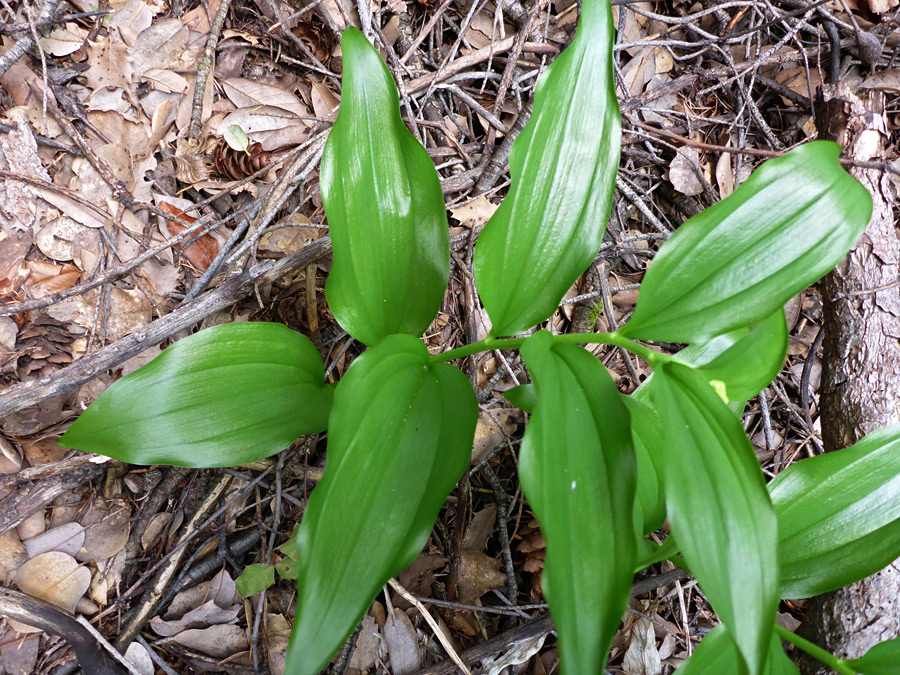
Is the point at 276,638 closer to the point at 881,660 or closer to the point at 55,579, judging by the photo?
the point at 55,579

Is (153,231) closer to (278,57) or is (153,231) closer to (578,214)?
(278,57)

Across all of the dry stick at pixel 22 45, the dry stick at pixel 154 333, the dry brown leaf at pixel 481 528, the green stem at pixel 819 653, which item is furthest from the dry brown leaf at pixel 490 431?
the dry stick at pixel 22 45

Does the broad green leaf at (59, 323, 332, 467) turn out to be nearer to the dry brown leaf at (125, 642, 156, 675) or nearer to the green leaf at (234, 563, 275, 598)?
the green leaf at (234, 563, 275, 598)

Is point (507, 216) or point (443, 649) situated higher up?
point (507, 216)

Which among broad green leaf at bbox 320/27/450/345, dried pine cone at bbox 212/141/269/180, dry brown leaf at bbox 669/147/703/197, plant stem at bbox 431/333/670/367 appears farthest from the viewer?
dry brown leaf at bbox 669/147/703/197

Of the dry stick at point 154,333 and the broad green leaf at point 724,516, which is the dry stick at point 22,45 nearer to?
the dry stick at point 154,333

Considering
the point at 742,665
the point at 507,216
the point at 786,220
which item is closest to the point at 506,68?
the point at 507,216

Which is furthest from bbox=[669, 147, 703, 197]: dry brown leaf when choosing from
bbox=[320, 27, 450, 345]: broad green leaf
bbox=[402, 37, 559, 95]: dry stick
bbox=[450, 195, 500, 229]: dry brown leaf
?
bbox=[320, 27, 450, 345]: broad green leaf

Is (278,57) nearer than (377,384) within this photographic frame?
No
